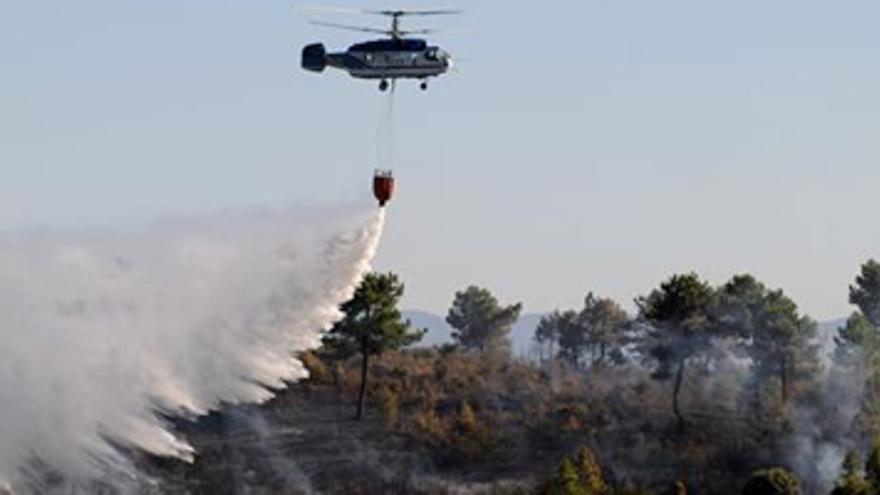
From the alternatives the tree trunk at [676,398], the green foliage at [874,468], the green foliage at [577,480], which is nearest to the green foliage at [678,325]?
the tree trunk at [676,398]

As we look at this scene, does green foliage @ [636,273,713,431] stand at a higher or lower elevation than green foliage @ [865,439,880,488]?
higher

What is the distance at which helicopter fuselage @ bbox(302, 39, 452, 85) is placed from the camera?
318 feet

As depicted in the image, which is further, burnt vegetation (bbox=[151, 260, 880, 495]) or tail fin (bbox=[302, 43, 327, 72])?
burnt vegetation (bbox=[151, 260, 880, 495])

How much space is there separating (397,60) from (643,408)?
6643 cm

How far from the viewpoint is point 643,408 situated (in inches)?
6117

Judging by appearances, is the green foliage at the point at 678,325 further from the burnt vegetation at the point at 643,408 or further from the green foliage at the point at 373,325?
the green foliage at the point at 373,325

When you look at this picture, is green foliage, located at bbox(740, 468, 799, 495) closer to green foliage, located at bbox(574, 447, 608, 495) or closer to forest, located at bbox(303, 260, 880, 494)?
forest, located at bbox(303, 260, 880, 494)

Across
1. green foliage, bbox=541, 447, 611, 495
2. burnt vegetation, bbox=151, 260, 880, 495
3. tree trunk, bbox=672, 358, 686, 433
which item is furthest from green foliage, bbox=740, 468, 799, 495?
tree trunk, bbox=672, 358, 686, 433

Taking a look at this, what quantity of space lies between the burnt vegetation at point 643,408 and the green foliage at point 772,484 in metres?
0.21

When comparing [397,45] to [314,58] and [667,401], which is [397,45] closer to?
[314,58]

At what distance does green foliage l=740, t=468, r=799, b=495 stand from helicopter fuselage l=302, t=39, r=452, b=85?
1522 inches

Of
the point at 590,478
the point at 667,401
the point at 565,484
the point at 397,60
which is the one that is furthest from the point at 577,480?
the point at 667,401

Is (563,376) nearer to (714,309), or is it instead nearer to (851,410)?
(714,309)

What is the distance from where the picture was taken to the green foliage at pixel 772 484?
116812 mm
